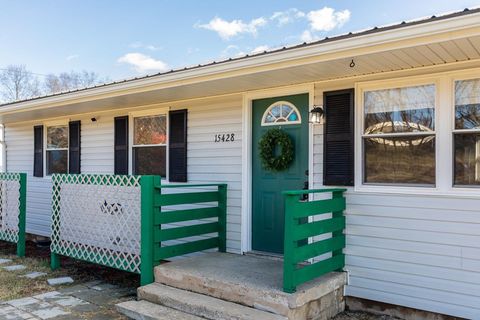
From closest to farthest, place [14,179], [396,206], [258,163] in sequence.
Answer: [396,206] < [258,163] < [14,179]

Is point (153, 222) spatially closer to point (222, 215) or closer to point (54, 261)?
point (222, 215)

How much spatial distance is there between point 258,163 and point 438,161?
6.71ft

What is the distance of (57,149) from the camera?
303 inches

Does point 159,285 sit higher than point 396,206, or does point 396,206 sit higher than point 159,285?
point 396,206

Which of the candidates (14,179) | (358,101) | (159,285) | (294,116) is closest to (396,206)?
(358,101)

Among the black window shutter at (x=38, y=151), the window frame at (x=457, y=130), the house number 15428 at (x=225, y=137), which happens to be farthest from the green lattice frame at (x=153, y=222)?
the black window shutter at (x=38, y=151)

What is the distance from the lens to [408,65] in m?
3.69

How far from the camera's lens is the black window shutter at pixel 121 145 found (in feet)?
21.2

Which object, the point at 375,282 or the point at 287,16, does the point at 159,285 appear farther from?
the point at 287,16

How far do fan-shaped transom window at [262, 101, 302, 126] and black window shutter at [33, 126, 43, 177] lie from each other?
506 cm

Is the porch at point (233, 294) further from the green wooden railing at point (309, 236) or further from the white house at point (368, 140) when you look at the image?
the white house at point (368, 140)

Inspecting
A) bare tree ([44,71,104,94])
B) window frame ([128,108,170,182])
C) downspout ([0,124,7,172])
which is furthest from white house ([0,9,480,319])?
bare tree ([44,71,104,94])

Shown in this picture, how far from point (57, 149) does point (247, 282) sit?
17.8ft

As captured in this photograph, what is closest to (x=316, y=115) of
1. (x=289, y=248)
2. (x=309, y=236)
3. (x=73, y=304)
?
(x=309, y=236)
